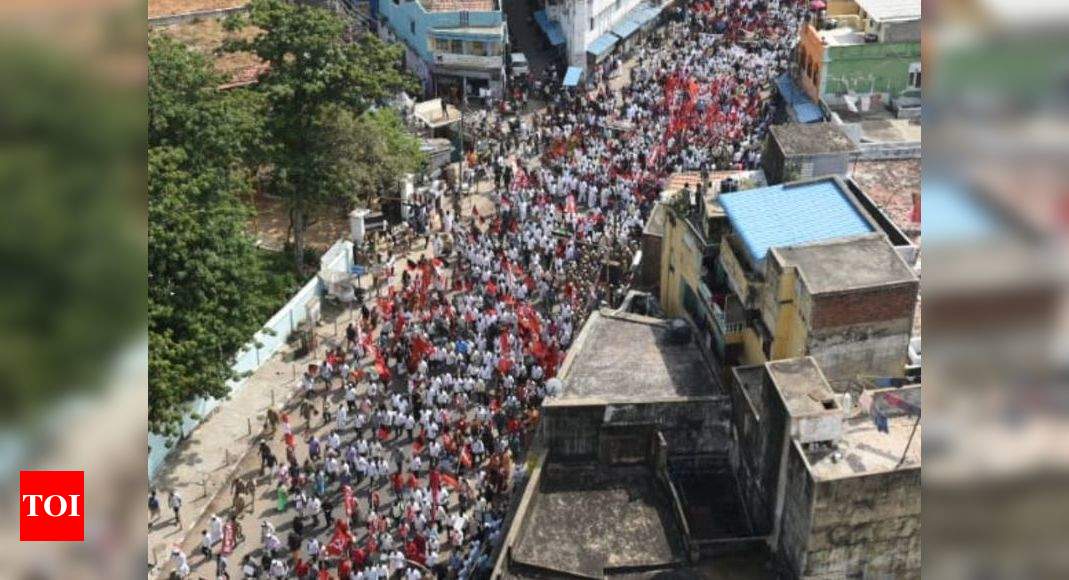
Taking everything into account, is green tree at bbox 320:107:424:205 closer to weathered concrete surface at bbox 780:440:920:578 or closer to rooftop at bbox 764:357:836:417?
rooftop at bbox 764:357:836:417

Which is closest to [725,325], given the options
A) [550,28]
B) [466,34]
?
[466,34]

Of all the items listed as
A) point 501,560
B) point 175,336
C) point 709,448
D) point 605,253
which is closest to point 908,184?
point 605,253

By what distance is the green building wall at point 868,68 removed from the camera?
1745 inches

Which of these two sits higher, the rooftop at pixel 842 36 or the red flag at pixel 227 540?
the rooftop at pixel 842 36

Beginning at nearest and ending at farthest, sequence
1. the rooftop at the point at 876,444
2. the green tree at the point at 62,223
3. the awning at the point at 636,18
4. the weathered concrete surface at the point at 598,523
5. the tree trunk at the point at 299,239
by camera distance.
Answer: the green tree at the point at 62,223 → the rooftop at the point at 876,444 → the weathered concrete surface at the point at 598,523 → the tree trunk at the point at 299,239 → the awning at the point at 636,18

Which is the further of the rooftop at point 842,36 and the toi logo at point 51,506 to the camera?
the rooftop at point 842,36

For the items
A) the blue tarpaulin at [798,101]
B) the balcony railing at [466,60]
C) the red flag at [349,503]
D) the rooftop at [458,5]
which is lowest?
the red flag at [349,503]

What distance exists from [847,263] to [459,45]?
104 feet

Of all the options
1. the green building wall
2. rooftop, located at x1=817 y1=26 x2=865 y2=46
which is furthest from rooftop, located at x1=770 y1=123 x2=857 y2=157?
rooftop, located at x1=817 y1=26 x2=865 y2=46

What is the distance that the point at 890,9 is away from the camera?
4562 centimetres

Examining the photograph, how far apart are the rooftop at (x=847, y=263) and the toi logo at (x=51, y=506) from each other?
1964cm

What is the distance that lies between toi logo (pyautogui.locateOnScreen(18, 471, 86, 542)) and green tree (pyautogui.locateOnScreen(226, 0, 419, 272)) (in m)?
32.3

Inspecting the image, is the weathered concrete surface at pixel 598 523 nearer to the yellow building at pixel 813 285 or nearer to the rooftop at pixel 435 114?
the yellow building at pixel 813 285

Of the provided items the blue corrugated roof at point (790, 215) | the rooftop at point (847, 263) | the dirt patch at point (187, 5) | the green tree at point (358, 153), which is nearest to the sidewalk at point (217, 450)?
the green tree at point (358, 153)
